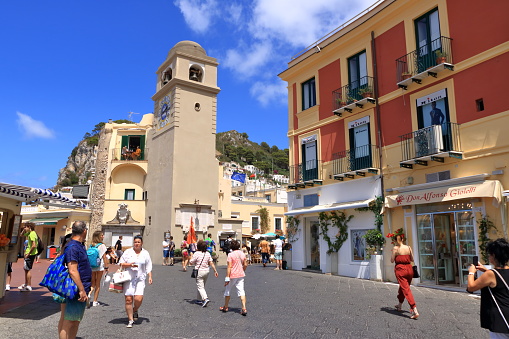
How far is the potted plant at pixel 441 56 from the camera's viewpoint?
13.8 meters

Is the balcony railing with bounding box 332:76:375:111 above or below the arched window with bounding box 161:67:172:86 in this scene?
below

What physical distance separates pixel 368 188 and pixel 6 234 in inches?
497

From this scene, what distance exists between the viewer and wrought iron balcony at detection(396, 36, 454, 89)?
547 inches

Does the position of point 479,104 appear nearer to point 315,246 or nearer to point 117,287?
point 315,246

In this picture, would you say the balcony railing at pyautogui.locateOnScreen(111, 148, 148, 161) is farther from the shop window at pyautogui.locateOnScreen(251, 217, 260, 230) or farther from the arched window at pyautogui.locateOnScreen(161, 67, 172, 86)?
the shop window at pyautogui.locateOnScreen(251, 217, 260, 230)

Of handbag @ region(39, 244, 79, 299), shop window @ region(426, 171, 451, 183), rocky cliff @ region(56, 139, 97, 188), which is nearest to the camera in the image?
handbag @ region(39, 244, 79, 299)

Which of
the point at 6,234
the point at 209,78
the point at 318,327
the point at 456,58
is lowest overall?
the point at 318,327

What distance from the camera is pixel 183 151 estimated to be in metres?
27.6

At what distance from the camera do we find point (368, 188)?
16.6 metres

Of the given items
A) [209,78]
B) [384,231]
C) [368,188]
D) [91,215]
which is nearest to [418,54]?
[368,188]

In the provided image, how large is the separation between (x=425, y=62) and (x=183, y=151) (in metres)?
17.2

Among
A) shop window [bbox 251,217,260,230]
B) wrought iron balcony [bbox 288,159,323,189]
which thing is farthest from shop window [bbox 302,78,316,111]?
shop window [bbox 251,217,260,230]

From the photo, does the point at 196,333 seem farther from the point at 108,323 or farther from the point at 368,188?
the point at 368,188

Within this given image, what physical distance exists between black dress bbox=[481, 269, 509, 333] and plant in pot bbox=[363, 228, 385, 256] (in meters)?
11.7
